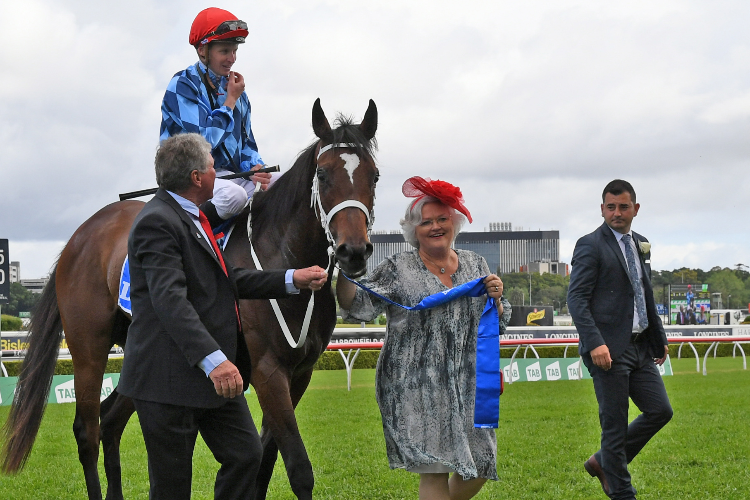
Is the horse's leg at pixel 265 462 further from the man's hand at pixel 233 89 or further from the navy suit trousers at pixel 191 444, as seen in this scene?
the man's hand at pixel 233 89

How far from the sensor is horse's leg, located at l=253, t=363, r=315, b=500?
339 centimetres

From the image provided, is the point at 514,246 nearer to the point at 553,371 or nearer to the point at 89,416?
the point at 553,371

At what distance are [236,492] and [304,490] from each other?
1.66 ft

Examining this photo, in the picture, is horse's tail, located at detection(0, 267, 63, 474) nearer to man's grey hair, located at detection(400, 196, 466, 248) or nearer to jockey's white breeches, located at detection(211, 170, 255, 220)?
jockey's white breeches, located at detection(211, 170, 255, 220)

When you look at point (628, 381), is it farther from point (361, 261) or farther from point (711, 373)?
point (711, 373)

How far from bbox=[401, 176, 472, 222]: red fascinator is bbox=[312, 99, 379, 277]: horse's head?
0.59 feet

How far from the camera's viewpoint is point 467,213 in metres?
3.73

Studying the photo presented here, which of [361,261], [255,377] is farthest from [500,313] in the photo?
[255,377]

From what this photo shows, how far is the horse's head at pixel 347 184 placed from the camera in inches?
128

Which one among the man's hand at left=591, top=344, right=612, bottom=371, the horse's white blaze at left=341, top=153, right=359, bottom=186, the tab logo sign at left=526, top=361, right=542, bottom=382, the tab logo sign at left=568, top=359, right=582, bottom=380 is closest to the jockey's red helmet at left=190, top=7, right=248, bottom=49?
the horse's white blaze at left=341, top=153, right=359, bottom=186

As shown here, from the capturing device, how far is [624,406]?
466cm

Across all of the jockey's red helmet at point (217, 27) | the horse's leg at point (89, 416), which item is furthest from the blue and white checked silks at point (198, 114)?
the horse's leg at point (89, 416)

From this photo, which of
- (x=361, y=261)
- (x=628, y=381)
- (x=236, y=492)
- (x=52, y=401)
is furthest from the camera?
(x=52, y=401)

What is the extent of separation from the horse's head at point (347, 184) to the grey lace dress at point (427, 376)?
348 mm
